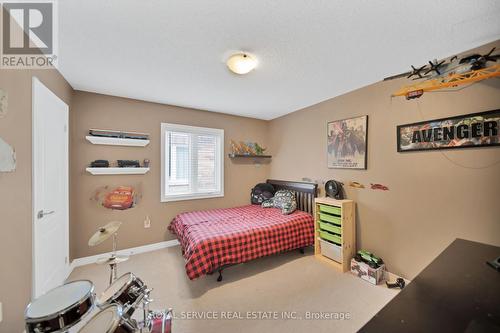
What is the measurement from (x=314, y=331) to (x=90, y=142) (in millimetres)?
3614

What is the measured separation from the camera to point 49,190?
2016 millimetres

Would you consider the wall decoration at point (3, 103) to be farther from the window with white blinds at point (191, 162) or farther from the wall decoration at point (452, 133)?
the wall decoration at point (452, 133)

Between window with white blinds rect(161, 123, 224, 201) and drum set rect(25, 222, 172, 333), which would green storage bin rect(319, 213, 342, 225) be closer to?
window with white blinds rect(161, 123, 224, 201)

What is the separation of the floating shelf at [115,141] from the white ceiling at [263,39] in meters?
0.72

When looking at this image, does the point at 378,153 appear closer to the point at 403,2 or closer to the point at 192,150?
the point at 403,2

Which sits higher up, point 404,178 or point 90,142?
point 90,142

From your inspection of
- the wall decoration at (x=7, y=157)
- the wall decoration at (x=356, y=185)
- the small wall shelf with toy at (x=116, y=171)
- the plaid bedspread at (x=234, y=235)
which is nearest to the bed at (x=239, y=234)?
the plaid bedspread at (x=234, y=235)

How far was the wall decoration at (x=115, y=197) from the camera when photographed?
2.76 m

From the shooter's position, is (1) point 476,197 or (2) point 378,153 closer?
(1) point 476,197

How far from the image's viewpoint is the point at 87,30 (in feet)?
5.14

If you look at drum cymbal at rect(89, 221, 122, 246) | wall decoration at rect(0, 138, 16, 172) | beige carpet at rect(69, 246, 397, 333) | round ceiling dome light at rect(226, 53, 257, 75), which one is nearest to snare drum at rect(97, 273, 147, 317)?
drum cymbal at rect(89, 221, 122, 246)

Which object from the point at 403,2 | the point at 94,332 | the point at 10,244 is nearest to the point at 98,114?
the point at 10,244

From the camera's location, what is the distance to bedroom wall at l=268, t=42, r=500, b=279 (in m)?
1.77

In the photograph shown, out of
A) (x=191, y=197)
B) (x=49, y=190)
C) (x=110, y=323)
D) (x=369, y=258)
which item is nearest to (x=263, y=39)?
(x=110, y=323)
